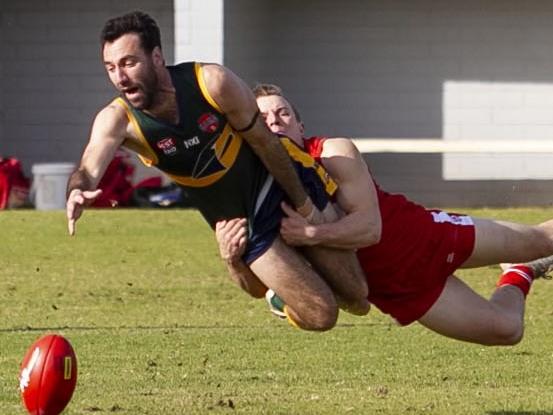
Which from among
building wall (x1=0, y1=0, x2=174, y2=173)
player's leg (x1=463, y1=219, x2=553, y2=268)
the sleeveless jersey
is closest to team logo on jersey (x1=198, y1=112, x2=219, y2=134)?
the sleeveless jersey

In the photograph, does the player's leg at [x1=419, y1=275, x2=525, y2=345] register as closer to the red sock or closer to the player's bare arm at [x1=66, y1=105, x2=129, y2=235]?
the red sock

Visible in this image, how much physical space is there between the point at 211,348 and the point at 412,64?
11282mm

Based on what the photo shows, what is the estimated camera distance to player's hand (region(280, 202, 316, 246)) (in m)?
7.55

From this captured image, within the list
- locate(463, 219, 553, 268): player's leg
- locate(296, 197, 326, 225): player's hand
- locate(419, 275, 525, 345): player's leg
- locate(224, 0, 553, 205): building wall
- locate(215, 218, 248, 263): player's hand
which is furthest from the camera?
locate(224, 0, 553, 205): building wall

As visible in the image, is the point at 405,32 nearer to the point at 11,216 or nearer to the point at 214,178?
the point at 11,216

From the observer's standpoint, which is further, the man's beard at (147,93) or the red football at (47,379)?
the red football at (47,379)

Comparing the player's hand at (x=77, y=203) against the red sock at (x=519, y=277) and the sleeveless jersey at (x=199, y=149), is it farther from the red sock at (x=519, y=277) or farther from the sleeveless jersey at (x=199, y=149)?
the red sock at (x=519, y=277)

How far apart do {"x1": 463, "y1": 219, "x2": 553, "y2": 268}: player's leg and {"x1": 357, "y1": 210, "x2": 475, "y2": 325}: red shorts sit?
6 cm

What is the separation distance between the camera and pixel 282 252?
758 centimetres

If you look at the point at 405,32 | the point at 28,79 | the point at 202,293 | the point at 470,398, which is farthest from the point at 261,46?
the point at 470,398

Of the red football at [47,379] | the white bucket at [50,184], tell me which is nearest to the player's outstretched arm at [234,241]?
the red football at [47,379]

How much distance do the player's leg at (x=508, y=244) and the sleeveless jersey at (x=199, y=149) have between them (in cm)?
132

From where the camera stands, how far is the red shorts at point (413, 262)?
7.97 metres

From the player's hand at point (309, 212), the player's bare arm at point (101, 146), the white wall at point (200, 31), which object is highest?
the player's bare arm at point (101, 146)
